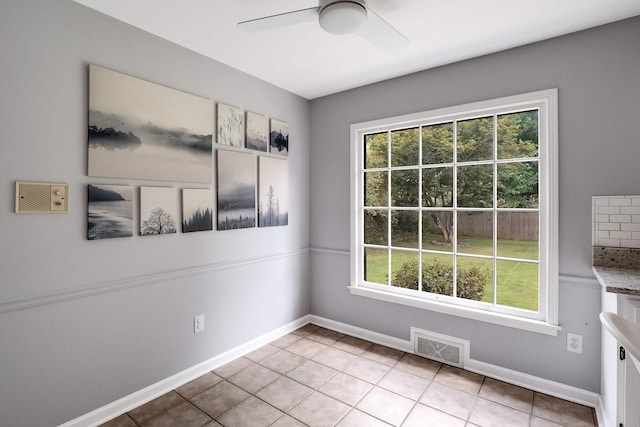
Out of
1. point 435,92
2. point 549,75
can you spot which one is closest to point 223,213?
point 435,92

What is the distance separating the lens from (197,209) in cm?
238

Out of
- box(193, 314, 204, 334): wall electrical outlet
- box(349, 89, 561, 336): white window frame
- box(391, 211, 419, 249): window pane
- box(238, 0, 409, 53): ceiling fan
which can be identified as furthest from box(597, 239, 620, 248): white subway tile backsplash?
box(193, 314, 204, 334): wall electrical outlet

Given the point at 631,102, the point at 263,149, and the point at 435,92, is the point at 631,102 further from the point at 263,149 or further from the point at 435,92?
the point at 263,149

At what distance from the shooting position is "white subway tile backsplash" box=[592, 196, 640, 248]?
1.89 m

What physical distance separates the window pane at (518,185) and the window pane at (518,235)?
0.08m

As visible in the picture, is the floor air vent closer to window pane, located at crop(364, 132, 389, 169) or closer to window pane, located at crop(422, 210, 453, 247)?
window pane, located at crop(422, 210, 453, 247)

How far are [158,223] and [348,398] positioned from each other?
1776 mm

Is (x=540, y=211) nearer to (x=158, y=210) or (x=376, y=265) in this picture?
(x=376, y=265)

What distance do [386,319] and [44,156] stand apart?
2.78 m

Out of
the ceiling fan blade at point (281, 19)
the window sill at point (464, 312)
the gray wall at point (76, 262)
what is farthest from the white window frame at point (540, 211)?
the gray wall at point (76, 262)

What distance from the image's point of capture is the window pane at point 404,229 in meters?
2.87

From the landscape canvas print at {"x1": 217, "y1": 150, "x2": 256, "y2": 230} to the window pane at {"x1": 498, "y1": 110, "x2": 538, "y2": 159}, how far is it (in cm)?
205

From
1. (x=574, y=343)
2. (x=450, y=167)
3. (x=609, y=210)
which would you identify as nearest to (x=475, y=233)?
(x=450, y=167)

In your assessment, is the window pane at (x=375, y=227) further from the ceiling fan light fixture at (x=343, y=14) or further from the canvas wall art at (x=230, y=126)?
the ceiling fan light fixture at (x=343, y=14)
